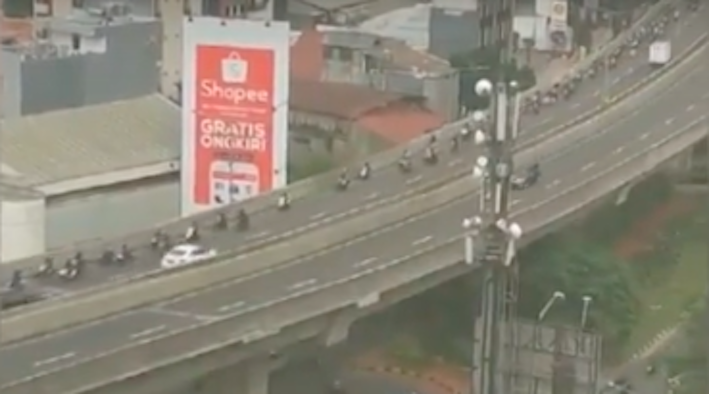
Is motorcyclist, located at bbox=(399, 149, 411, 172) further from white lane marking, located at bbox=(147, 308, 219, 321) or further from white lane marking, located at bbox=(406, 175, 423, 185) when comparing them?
white lane marking, located at bbox=(147, 308, 219, 321)

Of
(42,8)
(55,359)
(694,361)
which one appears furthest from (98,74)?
(694,361)

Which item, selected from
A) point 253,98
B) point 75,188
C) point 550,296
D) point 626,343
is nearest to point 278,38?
point 253,98

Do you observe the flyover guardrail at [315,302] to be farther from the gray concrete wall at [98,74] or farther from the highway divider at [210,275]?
the gray concrete wall at [98,74]

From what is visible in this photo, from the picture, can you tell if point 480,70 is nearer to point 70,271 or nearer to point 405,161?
point 405,161

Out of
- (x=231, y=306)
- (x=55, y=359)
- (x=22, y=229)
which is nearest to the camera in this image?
(x=55, y=359)

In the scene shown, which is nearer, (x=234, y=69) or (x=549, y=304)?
(x=234, y=69)

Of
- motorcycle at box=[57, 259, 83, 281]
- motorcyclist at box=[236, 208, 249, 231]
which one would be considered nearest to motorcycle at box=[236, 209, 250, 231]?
motorcyclist at box=[236, 208, 249, 231]

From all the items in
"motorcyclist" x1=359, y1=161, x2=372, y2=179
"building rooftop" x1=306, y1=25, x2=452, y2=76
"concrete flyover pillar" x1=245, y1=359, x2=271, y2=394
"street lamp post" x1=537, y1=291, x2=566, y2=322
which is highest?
"building rooftop" x1=306, y1=25, x2=452, y2=76
